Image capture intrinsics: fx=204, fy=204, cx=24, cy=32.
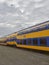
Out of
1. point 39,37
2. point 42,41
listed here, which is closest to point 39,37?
point 39,37

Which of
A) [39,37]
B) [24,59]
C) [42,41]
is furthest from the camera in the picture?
[39,37]

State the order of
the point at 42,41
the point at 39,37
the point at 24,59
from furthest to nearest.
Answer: the point at 39,37 → the point at 42,41 → the point at 24,59

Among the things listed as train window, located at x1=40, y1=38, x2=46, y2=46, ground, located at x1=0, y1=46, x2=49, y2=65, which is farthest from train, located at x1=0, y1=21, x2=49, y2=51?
ground, located at x1=0, y1=46, x2=49, y2=65

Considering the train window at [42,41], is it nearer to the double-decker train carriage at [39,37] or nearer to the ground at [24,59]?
the double-decker train carriage at [39,37]

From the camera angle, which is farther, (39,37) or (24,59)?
(39,37)

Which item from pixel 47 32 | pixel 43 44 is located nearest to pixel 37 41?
pixel 43 44

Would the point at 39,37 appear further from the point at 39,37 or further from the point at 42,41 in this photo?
the point at 42,41

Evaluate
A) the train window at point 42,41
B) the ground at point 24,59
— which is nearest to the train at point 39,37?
the train window at point 42,41

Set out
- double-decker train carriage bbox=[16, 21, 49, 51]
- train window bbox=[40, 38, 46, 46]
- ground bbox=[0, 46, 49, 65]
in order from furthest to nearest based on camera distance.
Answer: train window bbox=[40, 38, 46, 46], double-decker train carriage bbox=[16, 21, 49, 51], ground bbox=[0, 46, 49, 65]

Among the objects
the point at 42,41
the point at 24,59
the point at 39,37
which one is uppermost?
the point at 39,37

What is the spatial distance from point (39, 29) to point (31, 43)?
454 centimetres

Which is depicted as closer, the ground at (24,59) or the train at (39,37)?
the ground at (24,59)

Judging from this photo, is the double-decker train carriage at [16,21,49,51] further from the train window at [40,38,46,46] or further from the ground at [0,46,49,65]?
the ground at [0,46,49,65]

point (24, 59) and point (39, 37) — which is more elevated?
point (39, 37)
